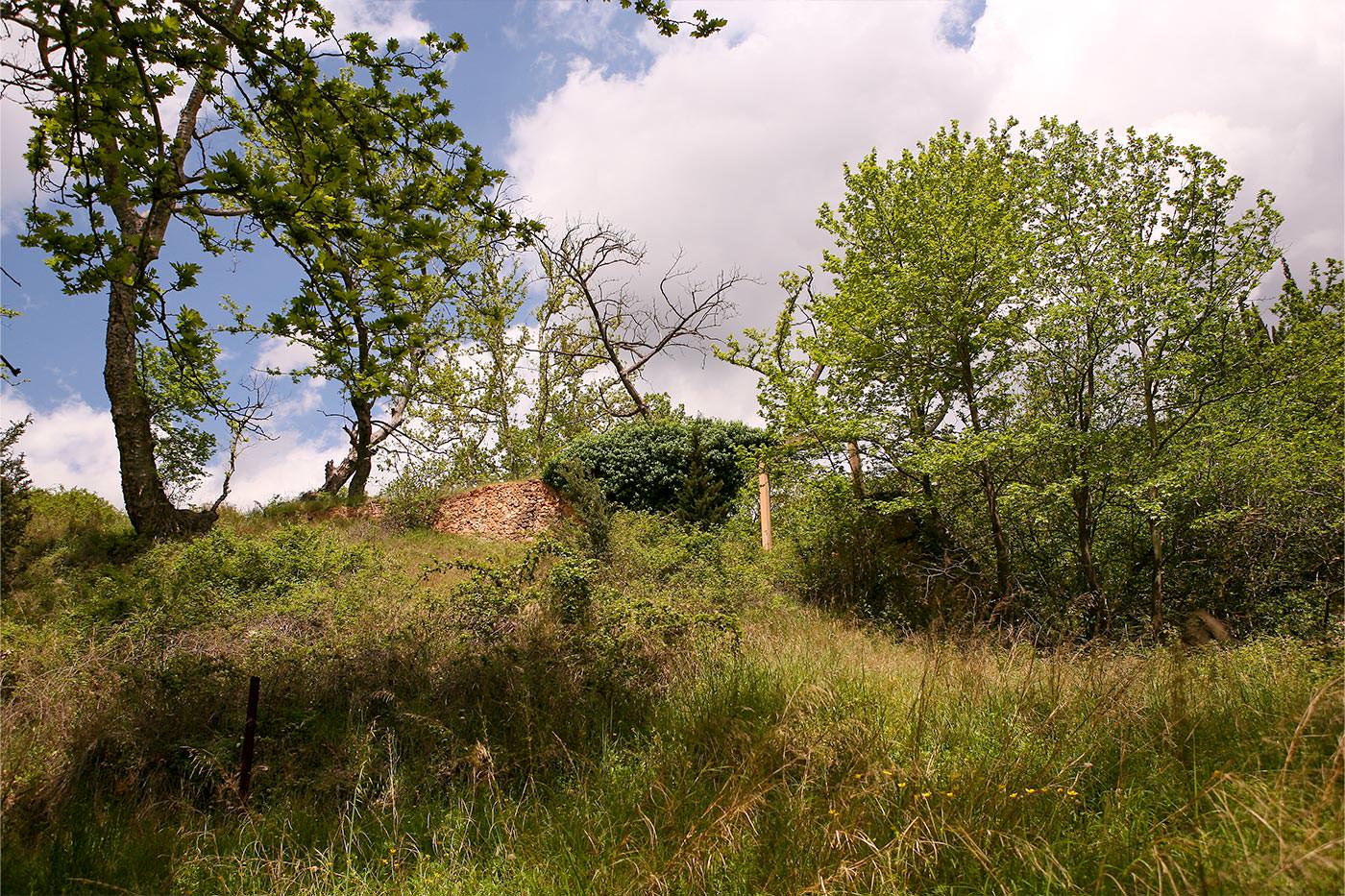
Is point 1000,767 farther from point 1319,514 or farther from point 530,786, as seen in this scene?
point 1319,514

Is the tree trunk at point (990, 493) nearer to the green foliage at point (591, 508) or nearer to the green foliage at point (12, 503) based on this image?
the green foliage at point (591, 508)

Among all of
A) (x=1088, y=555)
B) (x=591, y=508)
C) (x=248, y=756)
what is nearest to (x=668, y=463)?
(x=591, y=508)

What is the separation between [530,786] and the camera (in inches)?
167

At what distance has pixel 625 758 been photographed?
452 cm

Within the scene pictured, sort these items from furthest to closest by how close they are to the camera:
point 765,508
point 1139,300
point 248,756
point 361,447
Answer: point 361,447, point 765,508, point 1139,300, point 248,756

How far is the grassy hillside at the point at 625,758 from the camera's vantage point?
2.85 m

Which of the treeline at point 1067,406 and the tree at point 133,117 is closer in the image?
the tree at point 133,117

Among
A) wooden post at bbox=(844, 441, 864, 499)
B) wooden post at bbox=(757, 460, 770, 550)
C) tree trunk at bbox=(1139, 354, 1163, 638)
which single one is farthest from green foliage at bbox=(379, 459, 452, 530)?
tree trunk at bbox=(1139, 354, 1163, 638)

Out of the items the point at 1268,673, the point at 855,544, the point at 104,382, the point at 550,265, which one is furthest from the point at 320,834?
the point at 550,265

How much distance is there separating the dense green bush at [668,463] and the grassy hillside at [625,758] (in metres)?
9.24

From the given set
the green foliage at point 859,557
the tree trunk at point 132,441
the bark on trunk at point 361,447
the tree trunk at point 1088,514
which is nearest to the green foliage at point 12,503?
the tree trunk at point 132,441

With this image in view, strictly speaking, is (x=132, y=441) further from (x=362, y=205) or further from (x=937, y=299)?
(x=937, y=299)

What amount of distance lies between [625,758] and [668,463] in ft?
41.5

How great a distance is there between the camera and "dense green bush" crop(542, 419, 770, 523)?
1669cm
